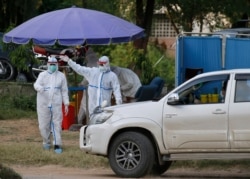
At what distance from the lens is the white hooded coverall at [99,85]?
51.2 ft

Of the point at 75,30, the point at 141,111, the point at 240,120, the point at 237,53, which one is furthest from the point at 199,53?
the point at 240,120

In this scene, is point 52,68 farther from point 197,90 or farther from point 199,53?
point 199,53

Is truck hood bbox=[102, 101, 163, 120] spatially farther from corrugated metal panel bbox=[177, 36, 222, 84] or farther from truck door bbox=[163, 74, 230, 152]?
corrugated metal panel bbox=[177, 36, 222, 84]

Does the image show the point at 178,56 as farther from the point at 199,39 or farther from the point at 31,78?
the point at 31,78

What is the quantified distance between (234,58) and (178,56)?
120 centimetres

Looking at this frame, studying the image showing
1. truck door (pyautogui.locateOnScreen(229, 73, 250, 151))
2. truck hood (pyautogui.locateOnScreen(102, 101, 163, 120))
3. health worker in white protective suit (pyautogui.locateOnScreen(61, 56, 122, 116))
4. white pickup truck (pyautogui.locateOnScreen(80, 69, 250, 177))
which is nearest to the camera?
truck door (pyautogui.locateOnScreen(229, 73, 250, 151))

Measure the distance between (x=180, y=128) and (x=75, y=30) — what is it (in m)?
5.76

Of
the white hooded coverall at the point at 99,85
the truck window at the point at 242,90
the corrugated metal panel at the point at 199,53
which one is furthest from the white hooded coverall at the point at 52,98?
the truck window at the point at 242,90

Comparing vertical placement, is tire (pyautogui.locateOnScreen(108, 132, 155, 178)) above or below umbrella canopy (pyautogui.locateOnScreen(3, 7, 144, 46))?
below

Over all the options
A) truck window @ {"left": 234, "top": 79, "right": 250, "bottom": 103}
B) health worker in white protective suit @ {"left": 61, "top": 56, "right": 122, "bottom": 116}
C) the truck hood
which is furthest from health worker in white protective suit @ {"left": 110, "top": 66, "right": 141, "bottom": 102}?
truck window @ {"left": 234, "top": 79, "right": 250, "bottom": 103}

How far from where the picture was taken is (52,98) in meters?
15.1

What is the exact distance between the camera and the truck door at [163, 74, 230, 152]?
39.9 feet

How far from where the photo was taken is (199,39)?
703 inches

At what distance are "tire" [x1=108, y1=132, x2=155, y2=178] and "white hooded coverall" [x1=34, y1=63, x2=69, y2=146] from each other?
2.65 metres
